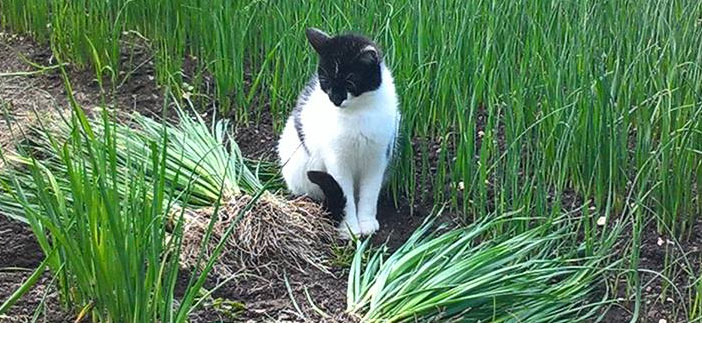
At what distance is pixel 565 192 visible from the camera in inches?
56.5

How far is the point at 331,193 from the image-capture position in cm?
155

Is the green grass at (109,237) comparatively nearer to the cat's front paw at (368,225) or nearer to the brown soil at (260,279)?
the brown soil at (260,279)

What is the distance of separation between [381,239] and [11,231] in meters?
0.49

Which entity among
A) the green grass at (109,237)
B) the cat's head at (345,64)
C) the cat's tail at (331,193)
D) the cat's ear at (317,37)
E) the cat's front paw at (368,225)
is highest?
the cat's ear at (317,37)

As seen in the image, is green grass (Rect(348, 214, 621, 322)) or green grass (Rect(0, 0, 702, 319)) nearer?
green grass (Rect(348, 214, 621, 322))

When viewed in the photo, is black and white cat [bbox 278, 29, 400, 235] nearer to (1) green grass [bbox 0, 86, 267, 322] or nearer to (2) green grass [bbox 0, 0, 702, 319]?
(2) green grass [bbox 0, 0, 702, 319]

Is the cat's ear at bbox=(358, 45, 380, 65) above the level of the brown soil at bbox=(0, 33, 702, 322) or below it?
above

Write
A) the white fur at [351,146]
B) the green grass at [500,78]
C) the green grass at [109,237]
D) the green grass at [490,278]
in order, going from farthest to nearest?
the white fur at [351,146] → the green grass at [500,78] → the green grass at [490,278] → the green grass at [109,237]

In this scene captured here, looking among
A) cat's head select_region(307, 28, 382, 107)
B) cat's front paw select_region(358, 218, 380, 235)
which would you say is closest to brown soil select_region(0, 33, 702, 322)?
cat's front paw select_region(358, 218, 380, 235)

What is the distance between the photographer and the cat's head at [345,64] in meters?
1.46


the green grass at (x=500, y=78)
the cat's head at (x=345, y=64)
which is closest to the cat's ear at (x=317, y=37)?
the cat's head at (x=345, y=64)

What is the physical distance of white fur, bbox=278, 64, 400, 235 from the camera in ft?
4.98

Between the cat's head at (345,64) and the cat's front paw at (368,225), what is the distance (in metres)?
0.17
